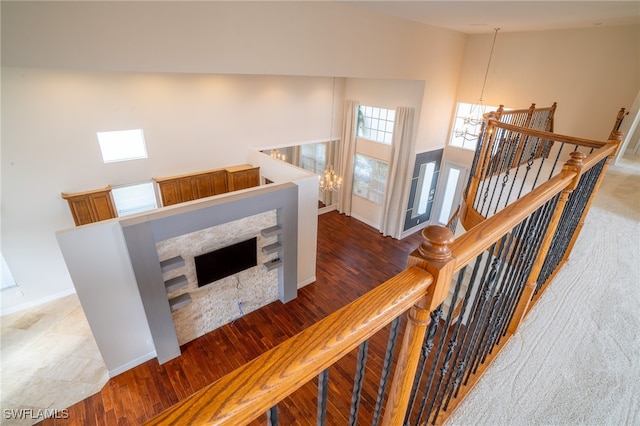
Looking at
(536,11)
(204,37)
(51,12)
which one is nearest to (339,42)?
(204,37)

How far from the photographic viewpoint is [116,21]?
306cm

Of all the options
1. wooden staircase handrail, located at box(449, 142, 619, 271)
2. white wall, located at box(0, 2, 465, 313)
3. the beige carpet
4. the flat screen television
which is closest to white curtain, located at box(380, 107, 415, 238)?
white wall, located at box(0, 2, 465, 313)

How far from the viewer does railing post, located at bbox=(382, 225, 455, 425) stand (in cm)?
73

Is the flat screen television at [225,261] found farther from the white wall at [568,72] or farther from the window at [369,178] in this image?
the white wall at [568,72]

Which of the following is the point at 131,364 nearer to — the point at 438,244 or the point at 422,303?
the point at 422,303

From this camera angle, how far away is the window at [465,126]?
6.96m

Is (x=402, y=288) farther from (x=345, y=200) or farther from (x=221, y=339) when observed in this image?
(x=345, y=200)

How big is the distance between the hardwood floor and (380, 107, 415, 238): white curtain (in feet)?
4.71

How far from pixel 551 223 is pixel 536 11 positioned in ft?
14.3

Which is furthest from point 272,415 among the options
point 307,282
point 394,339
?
point 307,282

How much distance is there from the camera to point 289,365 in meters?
0.53

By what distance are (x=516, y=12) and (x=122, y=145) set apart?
6.61 meters

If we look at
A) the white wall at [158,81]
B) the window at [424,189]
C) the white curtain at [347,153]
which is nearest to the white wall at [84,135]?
the white wall at [158,81]

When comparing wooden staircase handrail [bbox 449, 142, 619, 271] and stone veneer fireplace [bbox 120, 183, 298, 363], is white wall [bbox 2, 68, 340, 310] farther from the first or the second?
wooden staircase handrail [bbox 449, 142, 619, 271]
